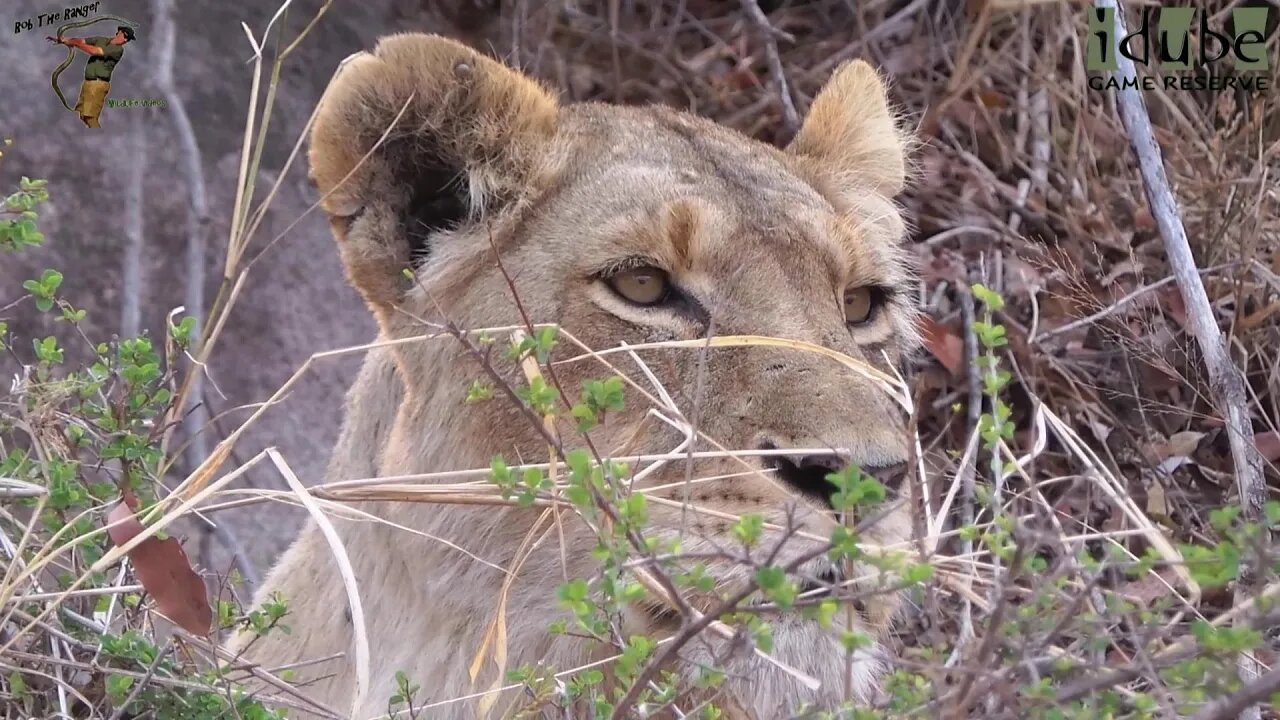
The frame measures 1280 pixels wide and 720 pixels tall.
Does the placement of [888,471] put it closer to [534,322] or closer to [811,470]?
[811,470]

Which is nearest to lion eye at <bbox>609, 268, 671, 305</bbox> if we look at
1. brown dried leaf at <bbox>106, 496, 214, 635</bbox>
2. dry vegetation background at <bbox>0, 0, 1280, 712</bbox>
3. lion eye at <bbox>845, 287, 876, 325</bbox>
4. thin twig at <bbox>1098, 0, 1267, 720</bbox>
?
lion eye at <bbox>845, 287, 876, 325</bbox>

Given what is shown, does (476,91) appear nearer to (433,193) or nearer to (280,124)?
(433,193)

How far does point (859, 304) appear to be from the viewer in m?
3.38

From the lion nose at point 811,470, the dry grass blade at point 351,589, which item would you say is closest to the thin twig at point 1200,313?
the lion nose at point 811,470

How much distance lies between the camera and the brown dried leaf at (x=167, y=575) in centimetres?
256

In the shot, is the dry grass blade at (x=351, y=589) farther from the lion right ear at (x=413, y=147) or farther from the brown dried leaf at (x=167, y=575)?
the lion right ear at (x=413, y=147)

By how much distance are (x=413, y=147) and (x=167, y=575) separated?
108 cm

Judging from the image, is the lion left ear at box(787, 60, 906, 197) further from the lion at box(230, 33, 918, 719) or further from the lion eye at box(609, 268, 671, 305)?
the lion eye at box(609, 268, 671, 305)

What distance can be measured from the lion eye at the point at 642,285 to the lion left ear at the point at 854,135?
923mm

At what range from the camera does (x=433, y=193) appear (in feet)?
10.5

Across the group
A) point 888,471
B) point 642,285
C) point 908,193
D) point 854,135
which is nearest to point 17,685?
point 642,285

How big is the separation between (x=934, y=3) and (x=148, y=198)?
359cm

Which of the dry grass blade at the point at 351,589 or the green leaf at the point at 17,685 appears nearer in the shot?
the dry grass blade at the point at 351,589

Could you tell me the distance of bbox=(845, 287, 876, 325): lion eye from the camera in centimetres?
334
